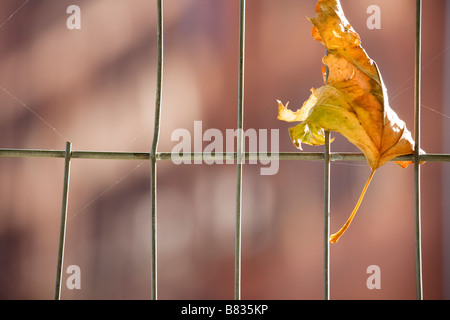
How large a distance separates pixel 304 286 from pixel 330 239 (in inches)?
44.9

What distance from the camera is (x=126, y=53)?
1588mm

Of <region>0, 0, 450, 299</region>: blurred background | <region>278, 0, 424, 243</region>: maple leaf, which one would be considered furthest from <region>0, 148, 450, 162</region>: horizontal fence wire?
<region>0, 0, 450, 299</region>: blurred background

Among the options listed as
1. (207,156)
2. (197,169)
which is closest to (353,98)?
(207,156)

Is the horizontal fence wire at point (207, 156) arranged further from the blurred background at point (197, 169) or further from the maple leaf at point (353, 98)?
the blurred background at point (197, 169)

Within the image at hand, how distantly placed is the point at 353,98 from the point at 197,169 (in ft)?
3.64

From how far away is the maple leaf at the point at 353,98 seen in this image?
56 cm

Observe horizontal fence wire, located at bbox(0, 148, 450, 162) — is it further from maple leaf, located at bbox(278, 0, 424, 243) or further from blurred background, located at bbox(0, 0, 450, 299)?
blurred background, located at bbox(0, 0, 450, 299)

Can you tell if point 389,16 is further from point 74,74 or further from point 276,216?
point 74,74

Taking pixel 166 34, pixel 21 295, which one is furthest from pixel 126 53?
pixel 21 295

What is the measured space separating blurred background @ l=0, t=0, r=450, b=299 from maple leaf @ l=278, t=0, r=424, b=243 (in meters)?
0.97

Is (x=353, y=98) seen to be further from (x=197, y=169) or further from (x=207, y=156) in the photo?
(x=197, y=169)

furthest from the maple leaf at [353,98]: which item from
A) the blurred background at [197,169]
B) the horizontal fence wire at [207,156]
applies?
the blurred background at [197,169]

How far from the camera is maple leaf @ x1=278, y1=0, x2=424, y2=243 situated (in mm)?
558
